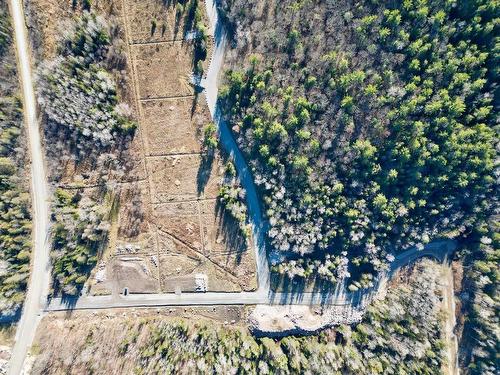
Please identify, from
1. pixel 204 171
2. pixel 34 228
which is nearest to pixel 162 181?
pixel 204 171

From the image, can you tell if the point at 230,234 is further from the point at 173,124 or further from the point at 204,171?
the point at 173,124

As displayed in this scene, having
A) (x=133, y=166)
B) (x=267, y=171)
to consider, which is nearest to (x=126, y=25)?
(x=133, y=166)

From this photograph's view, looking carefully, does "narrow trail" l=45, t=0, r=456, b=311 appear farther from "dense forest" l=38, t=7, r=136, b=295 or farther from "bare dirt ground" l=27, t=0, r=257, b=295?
"dense forest" l=38, t=7, r=136, b=295

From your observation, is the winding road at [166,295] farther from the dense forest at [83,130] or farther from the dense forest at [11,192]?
the dense forest at [83,130]

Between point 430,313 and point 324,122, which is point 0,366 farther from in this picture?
point 430,313

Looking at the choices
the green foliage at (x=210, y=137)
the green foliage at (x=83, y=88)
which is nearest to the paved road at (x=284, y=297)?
the green foliage at (x=210, y=137)

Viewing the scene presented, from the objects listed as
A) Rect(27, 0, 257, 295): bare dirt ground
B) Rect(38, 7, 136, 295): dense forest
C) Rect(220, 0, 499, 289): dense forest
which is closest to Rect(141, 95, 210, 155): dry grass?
Rect(27, 0, 257, 295): bare dirt ground
